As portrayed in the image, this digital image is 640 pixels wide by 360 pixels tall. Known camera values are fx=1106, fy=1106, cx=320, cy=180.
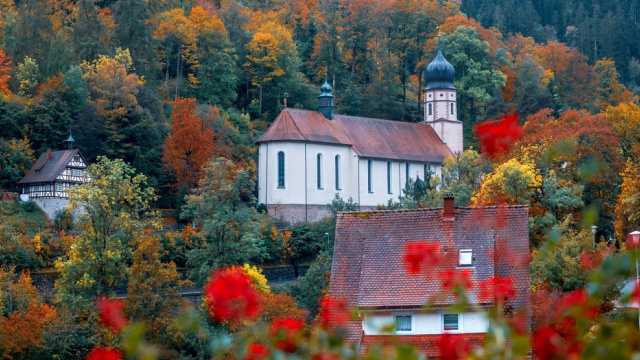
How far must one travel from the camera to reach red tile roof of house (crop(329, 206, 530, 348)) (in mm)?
25172

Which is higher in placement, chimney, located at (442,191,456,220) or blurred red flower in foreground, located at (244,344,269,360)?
chimney, located at (442,191,456,220)

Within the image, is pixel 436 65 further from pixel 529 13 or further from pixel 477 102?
pixel 529 13

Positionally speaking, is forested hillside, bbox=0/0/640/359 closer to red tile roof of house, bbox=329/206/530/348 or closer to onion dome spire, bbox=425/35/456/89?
red tile roof of house, bbox=329/206/530/348

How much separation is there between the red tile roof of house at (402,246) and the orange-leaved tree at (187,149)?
33535mm

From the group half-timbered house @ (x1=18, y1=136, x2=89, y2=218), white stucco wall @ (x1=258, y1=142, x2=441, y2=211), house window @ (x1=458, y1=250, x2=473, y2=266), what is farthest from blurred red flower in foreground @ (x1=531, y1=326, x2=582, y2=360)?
white stucco wall @ (x1=258, y1=142, x2=441, y2=211)

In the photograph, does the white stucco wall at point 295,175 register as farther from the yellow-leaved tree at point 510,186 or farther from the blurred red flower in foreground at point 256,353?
the blurred red flower in foreground at point 256,353

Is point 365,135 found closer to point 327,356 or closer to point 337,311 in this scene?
point 337,311

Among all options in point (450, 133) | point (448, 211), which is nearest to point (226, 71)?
point (450, 133)

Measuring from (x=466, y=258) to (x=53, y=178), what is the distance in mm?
33745

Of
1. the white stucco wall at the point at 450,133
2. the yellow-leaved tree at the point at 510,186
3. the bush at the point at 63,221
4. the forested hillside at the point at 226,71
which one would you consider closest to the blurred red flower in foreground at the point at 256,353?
the yellow-leaved tree at the point at 510,186

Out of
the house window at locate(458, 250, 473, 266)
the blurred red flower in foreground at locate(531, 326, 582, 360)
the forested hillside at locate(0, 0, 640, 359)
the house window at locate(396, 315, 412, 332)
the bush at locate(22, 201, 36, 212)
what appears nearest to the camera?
the blurred red flower in foreground at locate(531, 326, 582, 360)

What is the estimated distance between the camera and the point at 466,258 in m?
25.7

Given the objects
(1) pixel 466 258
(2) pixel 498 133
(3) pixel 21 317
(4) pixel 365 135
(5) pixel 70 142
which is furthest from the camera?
(4) pixel 365 135

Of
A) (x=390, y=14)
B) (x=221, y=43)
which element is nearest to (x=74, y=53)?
(x=221, y=43)
